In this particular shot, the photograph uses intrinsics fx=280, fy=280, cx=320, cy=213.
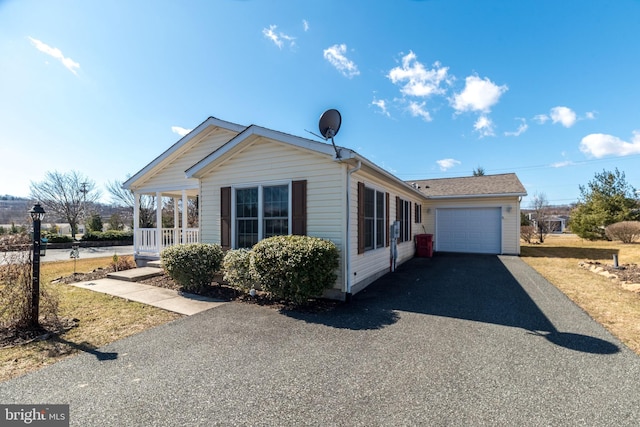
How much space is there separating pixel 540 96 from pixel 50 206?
1531 inches

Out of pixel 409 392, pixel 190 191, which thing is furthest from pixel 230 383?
pixel 190 191

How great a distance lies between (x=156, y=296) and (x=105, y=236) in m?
22.8

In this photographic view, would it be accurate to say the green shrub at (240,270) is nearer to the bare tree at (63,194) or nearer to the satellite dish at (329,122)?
the satellite dish at (329,122)

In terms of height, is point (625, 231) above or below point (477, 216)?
below

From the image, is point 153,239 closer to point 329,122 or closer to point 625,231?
point 329,122

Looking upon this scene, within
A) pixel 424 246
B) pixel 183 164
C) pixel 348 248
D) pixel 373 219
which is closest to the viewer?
pixel 348 248

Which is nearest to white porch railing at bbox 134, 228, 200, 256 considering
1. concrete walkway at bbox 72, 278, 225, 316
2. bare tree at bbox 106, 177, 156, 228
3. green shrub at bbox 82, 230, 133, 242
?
concrete walkway at bbox 72, 278, 225, 316

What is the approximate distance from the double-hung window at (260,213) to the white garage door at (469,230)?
10.6m

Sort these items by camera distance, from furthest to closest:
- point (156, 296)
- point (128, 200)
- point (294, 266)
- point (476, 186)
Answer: point (128, 200) → point (476, 186) → point (156, 296) → point (294, 266)

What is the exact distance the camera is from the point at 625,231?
17.0 meters

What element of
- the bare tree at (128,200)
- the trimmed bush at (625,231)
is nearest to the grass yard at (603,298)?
the trimmed bush at (625,231)

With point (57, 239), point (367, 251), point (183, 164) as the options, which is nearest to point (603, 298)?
point (367, 251)

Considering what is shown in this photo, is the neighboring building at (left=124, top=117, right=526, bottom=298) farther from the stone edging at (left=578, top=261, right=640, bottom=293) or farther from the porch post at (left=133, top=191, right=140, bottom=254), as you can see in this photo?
the stone edging at (left=578, top=261, right=640, bottom=293)

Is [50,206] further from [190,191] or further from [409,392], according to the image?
[409,392]
